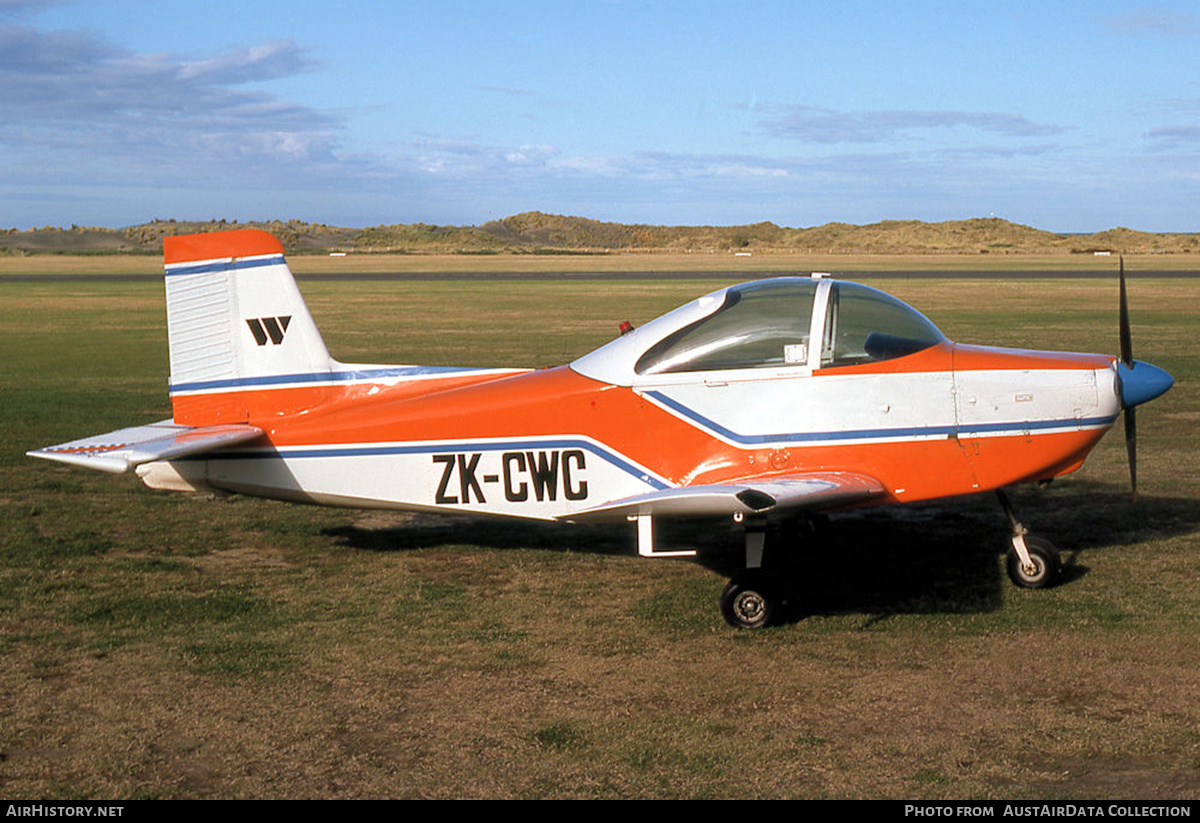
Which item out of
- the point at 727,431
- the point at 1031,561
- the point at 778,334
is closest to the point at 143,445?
the point at 727,431

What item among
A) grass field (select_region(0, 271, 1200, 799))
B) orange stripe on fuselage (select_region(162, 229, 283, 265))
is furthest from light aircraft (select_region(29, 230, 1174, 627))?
grass field (select_region(0, 271, 1200, 799))

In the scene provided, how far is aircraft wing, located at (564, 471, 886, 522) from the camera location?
20.6ft

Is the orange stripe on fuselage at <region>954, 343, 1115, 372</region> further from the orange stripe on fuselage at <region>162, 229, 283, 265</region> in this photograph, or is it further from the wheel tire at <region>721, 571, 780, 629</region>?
the orange stripe on fuselage at <region>162, 229, 283, 265</region>

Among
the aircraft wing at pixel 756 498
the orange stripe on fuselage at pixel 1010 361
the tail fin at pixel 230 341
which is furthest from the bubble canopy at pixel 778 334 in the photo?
the tail fin at pixel 230 341

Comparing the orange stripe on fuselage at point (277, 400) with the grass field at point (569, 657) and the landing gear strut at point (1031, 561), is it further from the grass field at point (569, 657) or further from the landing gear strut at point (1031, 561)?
the landing gear strut at point (1031, 561)

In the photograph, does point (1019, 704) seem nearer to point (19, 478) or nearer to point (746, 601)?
point (746, 601)

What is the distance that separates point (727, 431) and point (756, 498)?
1254 millimetres

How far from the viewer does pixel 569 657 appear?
6613mm

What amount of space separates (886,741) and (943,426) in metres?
2.53

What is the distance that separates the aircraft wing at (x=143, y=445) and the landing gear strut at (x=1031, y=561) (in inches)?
217

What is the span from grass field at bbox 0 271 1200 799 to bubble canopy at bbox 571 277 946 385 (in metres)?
1.67

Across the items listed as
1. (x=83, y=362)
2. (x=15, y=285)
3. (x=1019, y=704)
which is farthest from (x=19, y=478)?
(x=15, y=285)

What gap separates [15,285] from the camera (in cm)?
5456

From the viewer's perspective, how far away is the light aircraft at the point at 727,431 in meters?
7.18
